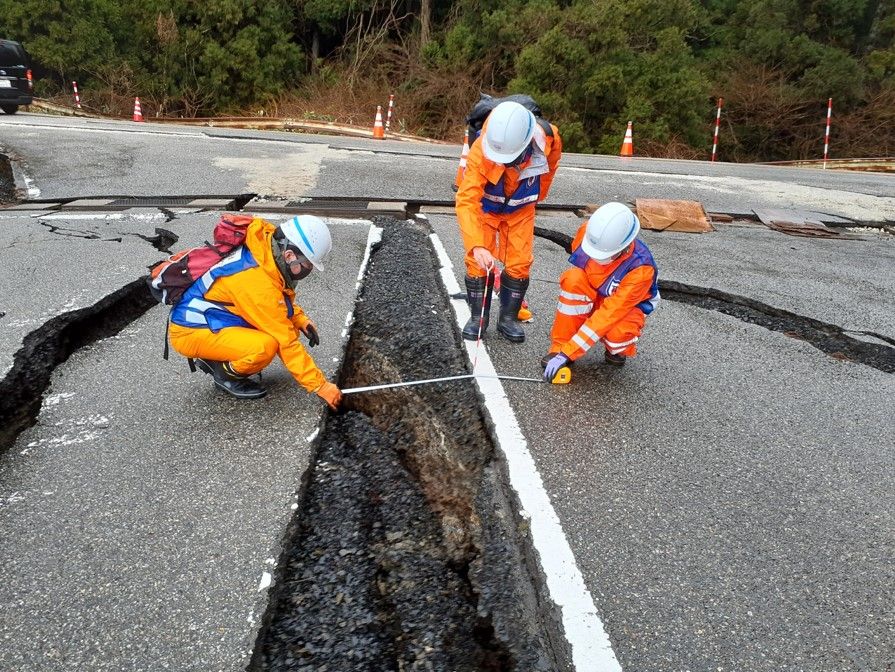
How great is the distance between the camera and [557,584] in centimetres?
236

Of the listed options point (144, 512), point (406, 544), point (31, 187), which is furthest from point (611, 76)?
point (144, 512)

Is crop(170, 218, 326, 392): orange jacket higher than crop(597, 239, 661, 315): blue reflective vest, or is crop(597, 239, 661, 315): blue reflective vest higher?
crop(597, 239, 661, 315): blue reflective vest

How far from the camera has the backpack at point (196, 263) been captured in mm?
3318

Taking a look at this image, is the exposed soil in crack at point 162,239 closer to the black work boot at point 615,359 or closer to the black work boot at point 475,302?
the black work boot at point 475,302

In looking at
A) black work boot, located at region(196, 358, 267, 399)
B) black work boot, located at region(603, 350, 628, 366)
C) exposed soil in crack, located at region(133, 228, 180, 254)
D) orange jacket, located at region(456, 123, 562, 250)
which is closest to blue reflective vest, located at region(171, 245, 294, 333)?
black work boot, located at region(196, 358, 267, 399)

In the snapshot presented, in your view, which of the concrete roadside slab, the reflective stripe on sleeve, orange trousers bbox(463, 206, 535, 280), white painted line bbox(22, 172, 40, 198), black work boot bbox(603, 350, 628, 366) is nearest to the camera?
the concrete roadside slab

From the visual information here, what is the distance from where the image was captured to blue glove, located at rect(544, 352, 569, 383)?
12.4 ft

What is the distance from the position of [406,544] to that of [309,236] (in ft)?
4.94

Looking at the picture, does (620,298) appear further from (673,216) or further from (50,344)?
(673,216)

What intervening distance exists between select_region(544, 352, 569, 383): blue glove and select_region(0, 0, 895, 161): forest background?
49.7ft

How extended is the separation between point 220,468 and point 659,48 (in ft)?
63.1

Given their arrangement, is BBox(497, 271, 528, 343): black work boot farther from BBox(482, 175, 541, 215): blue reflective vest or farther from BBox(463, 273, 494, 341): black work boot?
BBox(482, 175, 541, 215): blue reflective vest

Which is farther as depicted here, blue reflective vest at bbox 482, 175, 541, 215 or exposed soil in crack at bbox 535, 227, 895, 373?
exposed soil in crack at bbox 535, 227, 895, 373

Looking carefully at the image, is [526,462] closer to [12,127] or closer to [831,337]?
[831,337]
